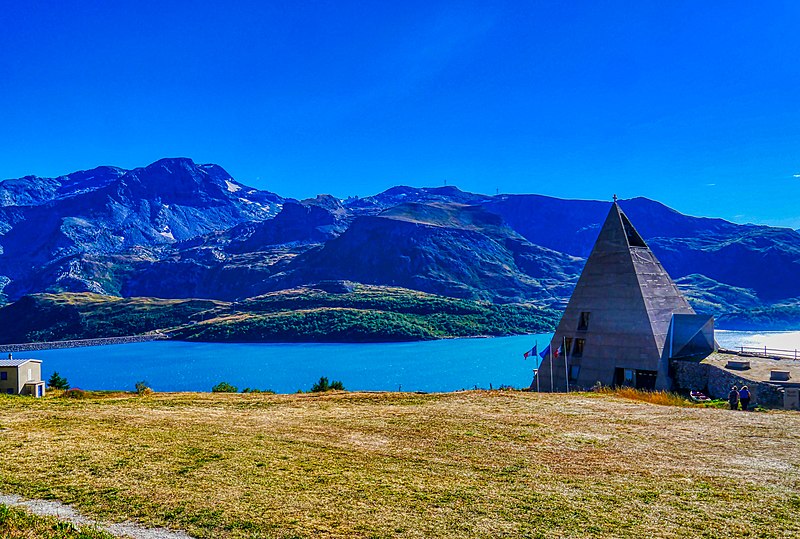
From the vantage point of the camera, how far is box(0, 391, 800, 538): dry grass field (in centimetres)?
1191

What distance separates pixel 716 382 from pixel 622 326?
6589 millimetres

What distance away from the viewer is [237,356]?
178625 mm

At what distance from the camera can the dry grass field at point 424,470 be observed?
11906 mm

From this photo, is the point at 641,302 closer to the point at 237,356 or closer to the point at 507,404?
the point at 507,404

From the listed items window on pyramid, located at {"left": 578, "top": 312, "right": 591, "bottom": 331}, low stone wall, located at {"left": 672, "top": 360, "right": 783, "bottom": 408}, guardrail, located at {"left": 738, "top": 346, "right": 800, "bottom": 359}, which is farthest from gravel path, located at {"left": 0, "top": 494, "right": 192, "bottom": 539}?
guardrail, located at {"left": 738, "top": 346, "right": 800, "bottom": 359}

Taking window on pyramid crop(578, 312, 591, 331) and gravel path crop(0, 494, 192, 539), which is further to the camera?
window on pyramid crop(578, 312, 591, 331)

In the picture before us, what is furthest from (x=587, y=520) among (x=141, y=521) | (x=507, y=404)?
(x=507, y=404)

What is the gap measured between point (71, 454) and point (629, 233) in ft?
125

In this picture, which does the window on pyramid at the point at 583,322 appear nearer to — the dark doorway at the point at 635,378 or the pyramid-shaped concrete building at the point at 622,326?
the pyramid-shaped concrete building at the point at 622,326

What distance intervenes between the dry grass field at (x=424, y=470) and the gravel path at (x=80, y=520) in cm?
32

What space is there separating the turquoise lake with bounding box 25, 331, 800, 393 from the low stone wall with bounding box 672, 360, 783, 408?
6417 centimetres

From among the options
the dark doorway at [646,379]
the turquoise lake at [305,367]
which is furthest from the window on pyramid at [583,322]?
the turquoise lake at [305,367]

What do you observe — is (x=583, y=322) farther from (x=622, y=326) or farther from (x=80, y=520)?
(x=80, y=520)

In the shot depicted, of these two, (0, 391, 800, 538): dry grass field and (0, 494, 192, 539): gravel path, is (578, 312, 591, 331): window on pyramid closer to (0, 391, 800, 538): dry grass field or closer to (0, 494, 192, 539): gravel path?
(0, 391, 800, 538): dry grass field
